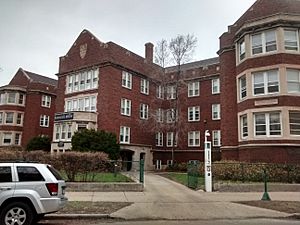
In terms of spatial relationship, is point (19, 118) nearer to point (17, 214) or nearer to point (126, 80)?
point (126, 80)

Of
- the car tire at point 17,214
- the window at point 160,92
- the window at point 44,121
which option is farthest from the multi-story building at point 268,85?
the window at point 44,121

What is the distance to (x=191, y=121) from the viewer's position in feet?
136

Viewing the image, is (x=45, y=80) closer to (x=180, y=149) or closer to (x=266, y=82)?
(x=180, y=149)

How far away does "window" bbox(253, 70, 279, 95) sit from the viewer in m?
23.0

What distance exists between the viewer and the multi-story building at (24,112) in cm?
4547

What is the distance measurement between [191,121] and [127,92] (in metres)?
Result: 10.1

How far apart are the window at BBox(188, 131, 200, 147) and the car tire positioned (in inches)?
1298

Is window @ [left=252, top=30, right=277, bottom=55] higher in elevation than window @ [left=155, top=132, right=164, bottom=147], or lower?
higher

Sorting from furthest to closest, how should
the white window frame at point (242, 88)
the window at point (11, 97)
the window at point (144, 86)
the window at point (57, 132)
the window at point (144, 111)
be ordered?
the window at point (11, 97) < the window at point (144, 86) < the window at point (144, 111) < the window at point (57, 132) < the white window frame at point (242, 88)

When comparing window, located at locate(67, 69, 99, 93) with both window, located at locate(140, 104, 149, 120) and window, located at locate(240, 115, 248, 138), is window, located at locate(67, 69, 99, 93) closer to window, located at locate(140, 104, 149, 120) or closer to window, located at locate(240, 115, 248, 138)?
window, located at locate(140, 104, 149, 120)

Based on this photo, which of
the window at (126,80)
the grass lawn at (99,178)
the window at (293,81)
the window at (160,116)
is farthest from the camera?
the window at (160,116)

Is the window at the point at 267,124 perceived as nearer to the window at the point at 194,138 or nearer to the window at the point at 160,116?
the window at the point at 160,116

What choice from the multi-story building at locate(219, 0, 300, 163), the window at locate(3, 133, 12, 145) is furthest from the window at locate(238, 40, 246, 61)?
the window at locate(3, 133, 12, 145)

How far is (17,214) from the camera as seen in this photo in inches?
334
